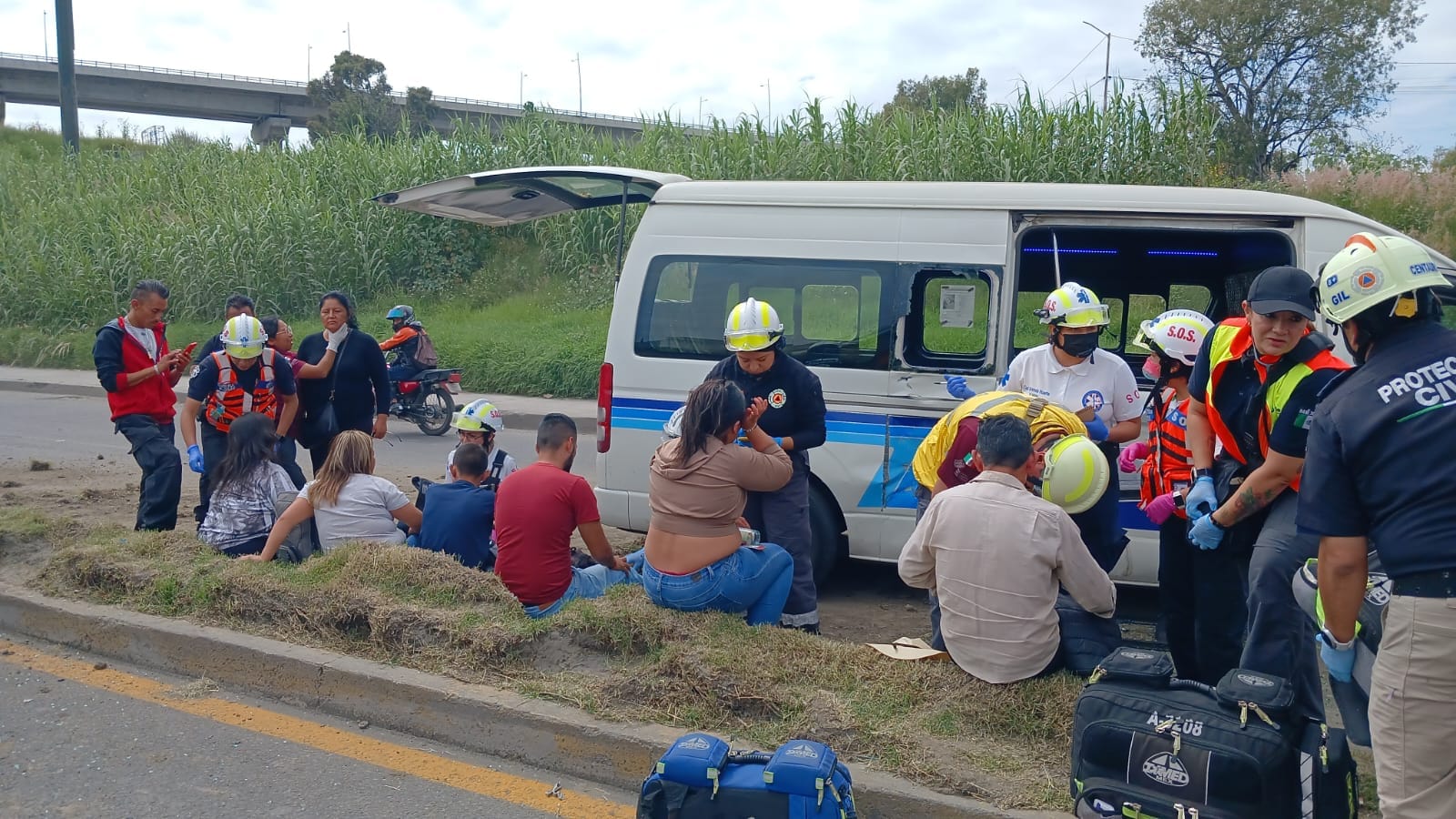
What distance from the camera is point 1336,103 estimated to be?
81.7 ft

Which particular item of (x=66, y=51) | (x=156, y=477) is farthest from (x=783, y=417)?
(x=66, y=51)

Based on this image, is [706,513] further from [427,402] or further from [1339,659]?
[427,402]

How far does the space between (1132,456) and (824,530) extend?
1.71m

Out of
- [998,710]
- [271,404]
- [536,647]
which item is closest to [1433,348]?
[998,710]

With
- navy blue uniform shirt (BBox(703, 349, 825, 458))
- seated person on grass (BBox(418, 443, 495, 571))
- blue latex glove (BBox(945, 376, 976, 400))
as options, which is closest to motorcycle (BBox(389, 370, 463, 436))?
seated person on grass (BBox(418, 443, 495, 571))

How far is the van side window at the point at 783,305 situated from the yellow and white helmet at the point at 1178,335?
1.60 metres

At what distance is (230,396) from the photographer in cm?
654

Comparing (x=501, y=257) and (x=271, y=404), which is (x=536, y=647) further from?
(x=501, y=257)

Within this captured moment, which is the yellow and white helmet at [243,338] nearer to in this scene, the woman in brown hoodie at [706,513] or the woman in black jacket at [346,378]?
the woman in black jacket at [346,378]

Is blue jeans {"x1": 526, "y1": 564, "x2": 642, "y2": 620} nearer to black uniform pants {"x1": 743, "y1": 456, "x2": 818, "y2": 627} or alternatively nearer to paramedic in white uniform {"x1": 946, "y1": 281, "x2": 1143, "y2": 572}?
black uniform pants {"x1": 743, "y1": 456, "x2": 818, "y2": 627}

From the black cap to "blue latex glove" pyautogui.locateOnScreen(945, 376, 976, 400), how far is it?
6.29ft

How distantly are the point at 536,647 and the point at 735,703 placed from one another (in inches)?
38.3

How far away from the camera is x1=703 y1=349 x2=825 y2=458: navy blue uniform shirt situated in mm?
5473

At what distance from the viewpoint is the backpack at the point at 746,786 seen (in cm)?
298
